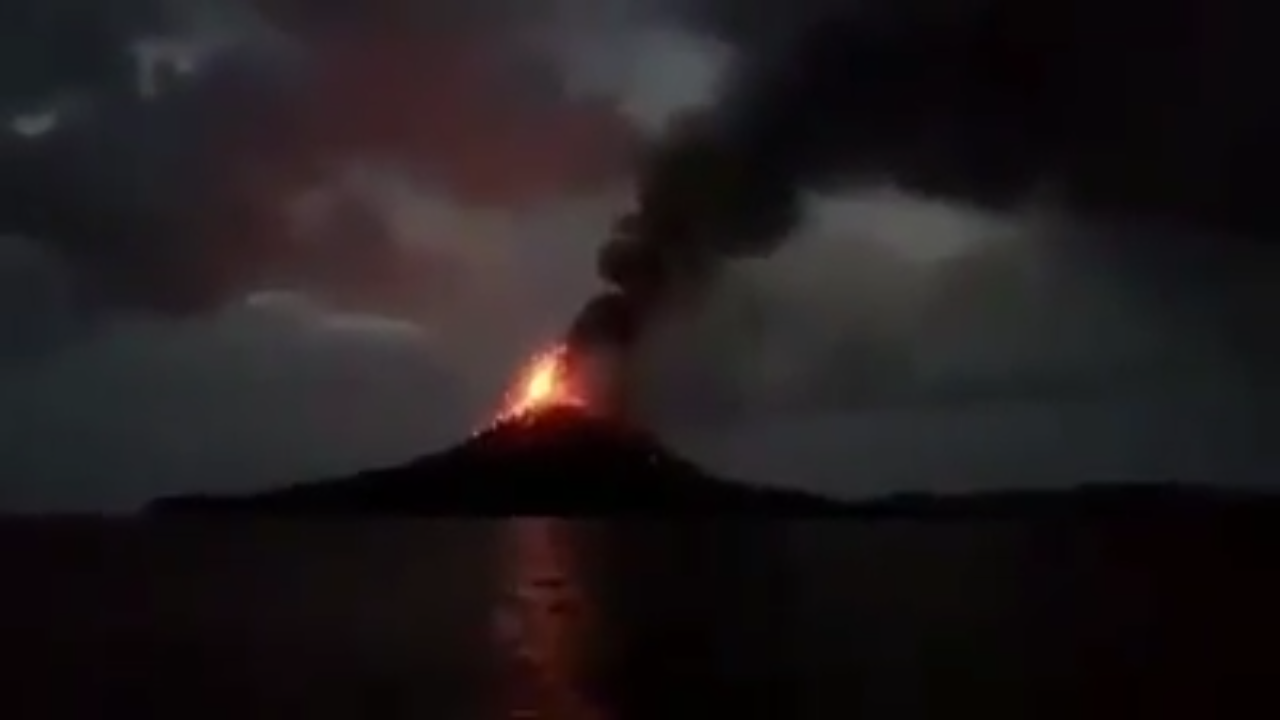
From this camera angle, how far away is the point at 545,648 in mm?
78812

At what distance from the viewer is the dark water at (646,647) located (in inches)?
2351

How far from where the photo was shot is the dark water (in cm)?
5972

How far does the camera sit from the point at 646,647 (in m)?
81.8

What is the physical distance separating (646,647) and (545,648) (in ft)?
15.3

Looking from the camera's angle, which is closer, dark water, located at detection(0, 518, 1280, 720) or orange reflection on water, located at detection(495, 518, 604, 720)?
orange reflection on water, located at detection(495, 518, 604, 720)

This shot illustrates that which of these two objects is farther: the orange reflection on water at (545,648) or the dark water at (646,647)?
the dark water at (646,647)

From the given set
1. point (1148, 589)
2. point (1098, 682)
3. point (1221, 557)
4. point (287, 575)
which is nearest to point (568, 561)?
point (287, 575)

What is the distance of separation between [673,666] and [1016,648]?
14.5 m

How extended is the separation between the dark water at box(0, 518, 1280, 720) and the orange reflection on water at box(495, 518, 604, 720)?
19 cm

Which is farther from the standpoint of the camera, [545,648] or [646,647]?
[646,647]

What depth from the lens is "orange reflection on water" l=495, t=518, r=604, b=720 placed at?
55.9 meters

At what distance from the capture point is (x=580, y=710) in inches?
2175

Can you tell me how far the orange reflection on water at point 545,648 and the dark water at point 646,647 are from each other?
186mm

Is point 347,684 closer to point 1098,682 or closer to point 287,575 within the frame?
point 1098,682
